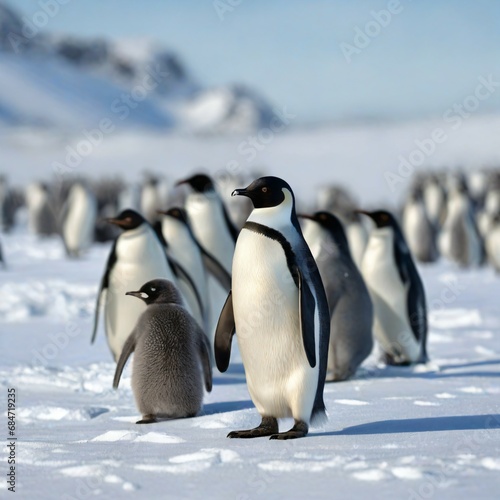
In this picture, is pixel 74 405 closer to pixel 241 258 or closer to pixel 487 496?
pixel 241 258

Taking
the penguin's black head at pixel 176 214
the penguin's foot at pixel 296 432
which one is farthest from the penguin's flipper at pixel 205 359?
the penguin's black head at pixel 176 214

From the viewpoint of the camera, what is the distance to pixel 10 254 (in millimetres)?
14375

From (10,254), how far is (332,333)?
10103 millimetres

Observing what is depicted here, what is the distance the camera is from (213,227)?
688 cm

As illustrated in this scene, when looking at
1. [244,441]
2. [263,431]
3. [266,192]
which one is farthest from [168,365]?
[266,192]

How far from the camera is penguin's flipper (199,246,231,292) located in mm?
6211

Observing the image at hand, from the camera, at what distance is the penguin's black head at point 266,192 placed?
3426 mm

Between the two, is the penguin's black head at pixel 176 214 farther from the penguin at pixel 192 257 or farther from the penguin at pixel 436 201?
the penguin at pixel 436 201

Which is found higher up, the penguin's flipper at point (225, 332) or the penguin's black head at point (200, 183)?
the penguin's black head at point (200, 183)

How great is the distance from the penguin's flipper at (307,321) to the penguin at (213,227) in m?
3.47

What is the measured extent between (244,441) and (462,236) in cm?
1276

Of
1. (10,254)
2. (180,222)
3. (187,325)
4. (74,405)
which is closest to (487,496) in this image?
(187,325)

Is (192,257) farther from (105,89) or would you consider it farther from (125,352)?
(105,89)

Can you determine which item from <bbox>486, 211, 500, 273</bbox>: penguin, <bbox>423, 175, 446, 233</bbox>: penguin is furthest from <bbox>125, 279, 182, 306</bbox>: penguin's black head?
<bbox>423, 175, 446, 233</bbox>: penguin
